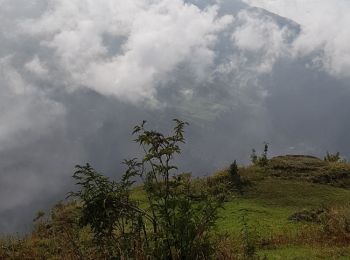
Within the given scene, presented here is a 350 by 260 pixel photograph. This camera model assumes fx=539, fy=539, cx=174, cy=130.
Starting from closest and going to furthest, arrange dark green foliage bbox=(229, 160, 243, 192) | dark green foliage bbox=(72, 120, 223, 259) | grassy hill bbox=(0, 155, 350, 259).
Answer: dark green foliage bbox=(72, 120, 223, 259) < grassy hill bbox=(0, 155, 350, 259) < dark green foliage bbox=(229, 160, 243, 192)

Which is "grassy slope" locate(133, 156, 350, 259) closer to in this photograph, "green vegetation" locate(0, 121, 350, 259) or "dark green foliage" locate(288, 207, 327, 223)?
"green vegetation" locate(0, 121, 350, 259)

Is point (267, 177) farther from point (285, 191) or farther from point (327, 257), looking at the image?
point (327, 257)

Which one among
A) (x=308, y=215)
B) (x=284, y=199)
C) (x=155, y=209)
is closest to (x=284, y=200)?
(x=284, y=199)

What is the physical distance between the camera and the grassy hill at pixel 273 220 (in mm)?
13000

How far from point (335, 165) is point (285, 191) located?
19.8 ft

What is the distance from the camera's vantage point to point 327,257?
13.1 m

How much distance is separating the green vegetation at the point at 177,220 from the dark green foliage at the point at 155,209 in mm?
18

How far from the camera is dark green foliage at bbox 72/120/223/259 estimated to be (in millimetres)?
9695

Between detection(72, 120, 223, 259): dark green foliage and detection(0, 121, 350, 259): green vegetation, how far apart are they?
0.02 m

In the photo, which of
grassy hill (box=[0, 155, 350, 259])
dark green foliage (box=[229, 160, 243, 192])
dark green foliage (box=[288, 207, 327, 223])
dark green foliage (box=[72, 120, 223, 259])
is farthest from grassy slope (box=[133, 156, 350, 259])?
dark green foliage (box=[72, 120, 223, 259])

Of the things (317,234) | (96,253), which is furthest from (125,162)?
(317,234)

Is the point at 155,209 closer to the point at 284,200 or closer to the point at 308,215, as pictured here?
the point at 308,215

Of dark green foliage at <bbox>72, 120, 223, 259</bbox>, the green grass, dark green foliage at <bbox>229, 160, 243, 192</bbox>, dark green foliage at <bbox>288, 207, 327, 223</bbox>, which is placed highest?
dark green foliage at <bbox>229, 160, 243, 192</bbox>

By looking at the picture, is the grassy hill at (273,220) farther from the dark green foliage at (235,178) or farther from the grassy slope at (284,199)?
the dark green foliage at (235,178)
